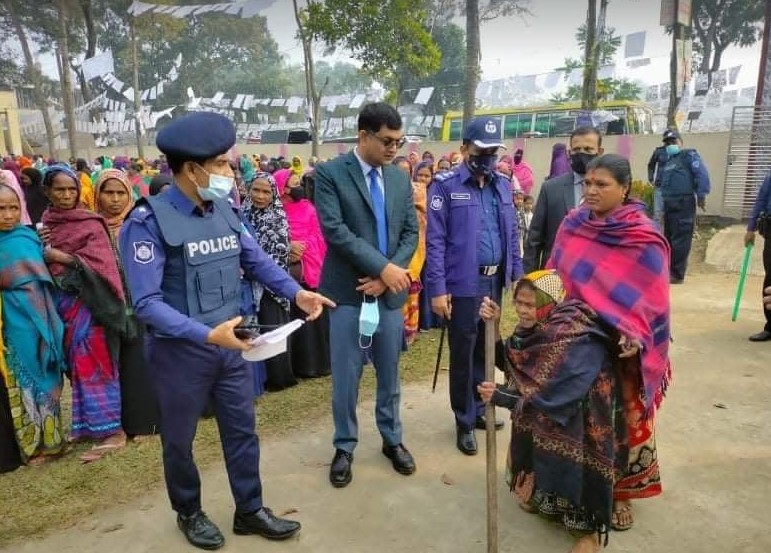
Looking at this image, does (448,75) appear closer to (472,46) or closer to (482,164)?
(472,46)

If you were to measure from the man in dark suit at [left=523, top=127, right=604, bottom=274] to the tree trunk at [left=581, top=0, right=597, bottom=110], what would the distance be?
13.4 metres

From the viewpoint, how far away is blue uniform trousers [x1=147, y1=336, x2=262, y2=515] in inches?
92.2

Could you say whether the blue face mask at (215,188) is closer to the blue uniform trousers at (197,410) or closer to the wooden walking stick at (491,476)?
the blue uniform trousers at (197,410)

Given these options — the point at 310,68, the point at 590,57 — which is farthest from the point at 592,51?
the point at 310,68

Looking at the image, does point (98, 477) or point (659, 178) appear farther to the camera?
point (659, 178)

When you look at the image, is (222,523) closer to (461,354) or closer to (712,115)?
(461,354)

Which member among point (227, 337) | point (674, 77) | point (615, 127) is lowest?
point (227, 337)

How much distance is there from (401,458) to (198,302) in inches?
61.4

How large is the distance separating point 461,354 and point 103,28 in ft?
141

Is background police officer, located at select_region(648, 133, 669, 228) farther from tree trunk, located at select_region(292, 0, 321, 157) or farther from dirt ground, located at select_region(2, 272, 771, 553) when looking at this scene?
tree trunk, located at select_region(292, 0, 321, 157)

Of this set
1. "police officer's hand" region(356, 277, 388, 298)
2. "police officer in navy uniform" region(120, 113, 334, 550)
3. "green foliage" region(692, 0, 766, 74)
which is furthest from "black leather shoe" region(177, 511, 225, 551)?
"green foliage" region(692, 0, 766, 74)

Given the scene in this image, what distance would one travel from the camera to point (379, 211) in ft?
9.70

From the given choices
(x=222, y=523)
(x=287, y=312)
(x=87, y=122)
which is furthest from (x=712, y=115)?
(x=87, y=122)

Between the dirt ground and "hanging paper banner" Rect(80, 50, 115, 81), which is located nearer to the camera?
the dirt ground
